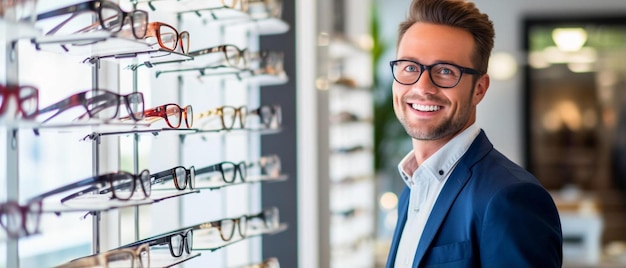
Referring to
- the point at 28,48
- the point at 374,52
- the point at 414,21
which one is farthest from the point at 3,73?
the point at 374,52

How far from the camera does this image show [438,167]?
2.30m

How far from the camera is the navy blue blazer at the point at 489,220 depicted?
6.48 feet

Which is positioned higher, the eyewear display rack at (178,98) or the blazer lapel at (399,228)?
the eyewear display rack at (178,98)

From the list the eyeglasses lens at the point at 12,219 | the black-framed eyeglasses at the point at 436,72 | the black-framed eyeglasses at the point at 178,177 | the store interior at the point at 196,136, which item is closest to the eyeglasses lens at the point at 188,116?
the store interior at the point at 196,136

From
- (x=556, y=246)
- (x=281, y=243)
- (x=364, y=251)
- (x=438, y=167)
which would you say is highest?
(x=438, y=167)

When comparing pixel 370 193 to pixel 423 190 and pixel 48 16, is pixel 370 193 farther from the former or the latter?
pixel 48 16

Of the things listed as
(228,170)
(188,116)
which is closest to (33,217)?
(188,116)

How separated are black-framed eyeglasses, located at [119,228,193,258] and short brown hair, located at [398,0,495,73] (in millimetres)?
911

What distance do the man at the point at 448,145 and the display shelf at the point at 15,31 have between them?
3.14ft

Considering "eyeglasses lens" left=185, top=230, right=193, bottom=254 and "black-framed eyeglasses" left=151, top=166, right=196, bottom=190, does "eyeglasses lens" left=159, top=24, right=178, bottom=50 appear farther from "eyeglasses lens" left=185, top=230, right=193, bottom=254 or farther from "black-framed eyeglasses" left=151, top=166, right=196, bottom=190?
"eyeglasses lens" left=185, top=230, right=193, bottom=254

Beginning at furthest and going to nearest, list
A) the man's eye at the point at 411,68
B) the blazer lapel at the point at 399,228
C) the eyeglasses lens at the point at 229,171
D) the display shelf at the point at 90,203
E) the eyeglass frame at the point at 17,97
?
the eyeglasses lens at the point at 229,171, the blazer lapel at the point at 399,228, the man's eye at the point at 411,68, the display shelf at the point at 90,203, the eyeglass frame at the point at 17,97

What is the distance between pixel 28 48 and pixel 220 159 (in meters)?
1.25

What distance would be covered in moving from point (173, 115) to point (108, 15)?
49cm

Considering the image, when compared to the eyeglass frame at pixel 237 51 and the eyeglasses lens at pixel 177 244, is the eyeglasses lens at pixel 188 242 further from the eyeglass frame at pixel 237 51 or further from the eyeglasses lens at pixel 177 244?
the eyeglass frame at pixel 237 51
